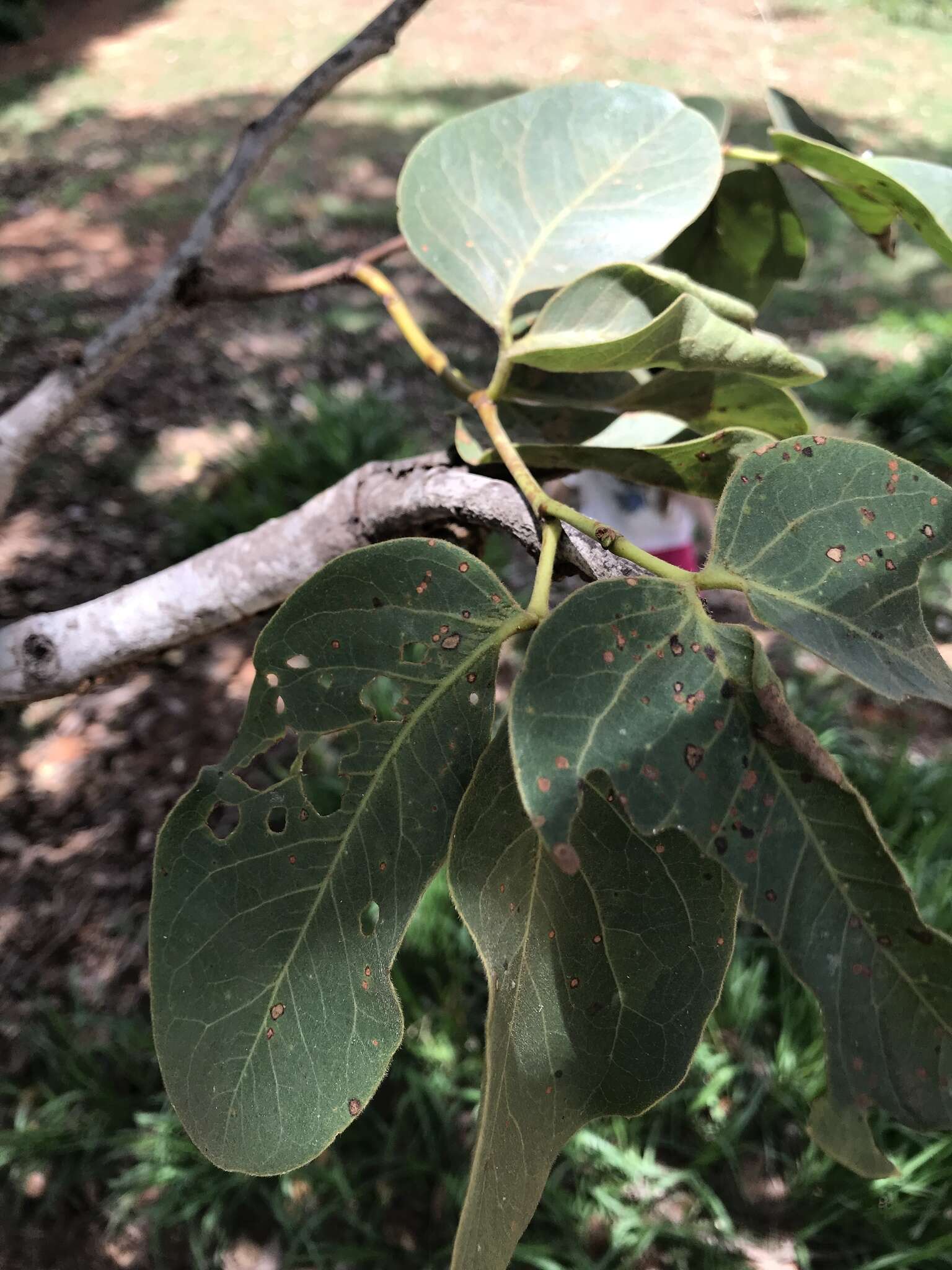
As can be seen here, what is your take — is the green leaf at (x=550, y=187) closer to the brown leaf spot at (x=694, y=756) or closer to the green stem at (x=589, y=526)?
the green stem at (x=589, y=526)

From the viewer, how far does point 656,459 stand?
0.59m

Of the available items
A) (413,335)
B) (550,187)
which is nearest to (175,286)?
(413,335)

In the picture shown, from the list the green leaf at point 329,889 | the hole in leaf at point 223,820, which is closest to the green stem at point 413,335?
the green leaf at point 329,889

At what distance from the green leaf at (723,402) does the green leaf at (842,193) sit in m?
0.23

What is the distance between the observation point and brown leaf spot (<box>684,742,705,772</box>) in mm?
406

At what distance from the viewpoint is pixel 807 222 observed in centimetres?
516

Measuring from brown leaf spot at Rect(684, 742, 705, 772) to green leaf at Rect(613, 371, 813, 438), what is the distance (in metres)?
0.31

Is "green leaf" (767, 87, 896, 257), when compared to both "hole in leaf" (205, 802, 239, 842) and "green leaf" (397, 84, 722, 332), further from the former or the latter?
"hole in leaf" (205, 802, 239, 842)

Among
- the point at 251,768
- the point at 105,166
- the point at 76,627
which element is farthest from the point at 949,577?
the point at 105,166

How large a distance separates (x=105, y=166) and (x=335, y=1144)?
18.8 ft

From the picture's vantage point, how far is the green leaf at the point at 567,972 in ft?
1.50

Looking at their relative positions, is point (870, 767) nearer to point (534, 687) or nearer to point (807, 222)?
point (534, 687)

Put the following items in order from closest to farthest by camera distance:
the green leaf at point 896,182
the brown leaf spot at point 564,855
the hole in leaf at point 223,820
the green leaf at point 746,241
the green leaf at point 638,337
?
the brown leaf spot at point 564,855 → the green leaf at point 638,337 → the green leaf at point 896,182 → the green leaf at point 746,241 → the hole in leaf at point 223,820

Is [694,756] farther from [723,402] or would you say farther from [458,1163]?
[458,1163]
